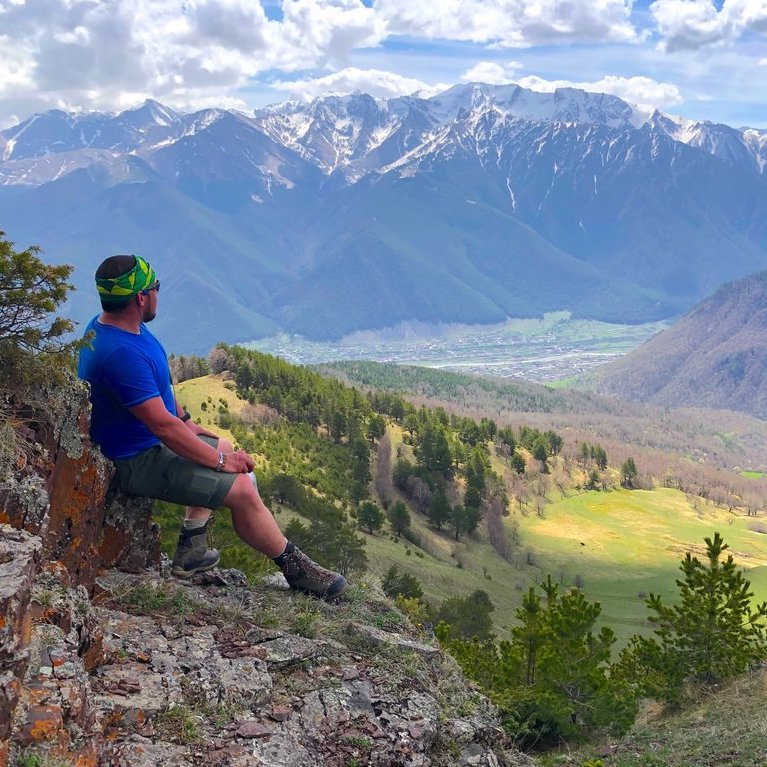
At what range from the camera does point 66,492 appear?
8.61 meters

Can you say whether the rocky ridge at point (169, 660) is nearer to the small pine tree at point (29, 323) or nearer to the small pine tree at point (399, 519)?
the small pine tree at point (29, 323)

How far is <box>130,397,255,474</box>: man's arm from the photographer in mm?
8695

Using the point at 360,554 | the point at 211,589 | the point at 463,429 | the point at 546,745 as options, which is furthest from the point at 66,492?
the point at 463,429

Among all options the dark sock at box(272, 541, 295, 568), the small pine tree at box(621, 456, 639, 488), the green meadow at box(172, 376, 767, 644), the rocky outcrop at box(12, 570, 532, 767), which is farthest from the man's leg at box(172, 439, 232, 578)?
the small pine tree at box(621, 456, 639, 488)

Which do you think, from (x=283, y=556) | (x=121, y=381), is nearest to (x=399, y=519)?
(x=283, y=556)

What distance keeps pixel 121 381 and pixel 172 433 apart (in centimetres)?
87

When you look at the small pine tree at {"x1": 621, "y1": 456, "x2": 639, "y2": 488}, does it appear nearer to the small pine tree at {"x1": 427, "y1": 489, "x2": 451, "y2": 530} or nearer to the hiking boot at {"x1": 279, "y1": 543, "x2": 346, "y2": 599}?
the small pine tree at {"x1": 427, "y1": 489, "x2": 451, "y2": 530}

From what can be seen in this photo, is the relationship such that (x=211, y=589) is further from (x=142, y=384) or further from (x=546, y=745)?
(x=546, y=745)

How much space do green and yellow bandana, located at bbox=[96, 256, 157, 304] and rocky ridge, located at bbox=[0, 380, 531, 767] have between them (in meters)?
1.27

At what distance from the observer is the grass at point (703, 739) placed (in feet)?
49.6

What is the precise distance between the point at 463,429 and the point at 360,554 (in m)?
89.5

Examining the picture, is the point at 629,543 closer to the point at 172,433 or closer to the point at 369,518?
the point at 369,518

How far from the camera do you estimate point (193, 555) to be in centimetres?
1041

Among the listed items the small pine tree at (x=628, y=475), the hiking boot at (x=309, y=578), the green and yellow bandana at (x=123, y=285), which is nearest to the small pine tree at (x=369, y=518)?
the hiking boot at (x=309, y=578)
